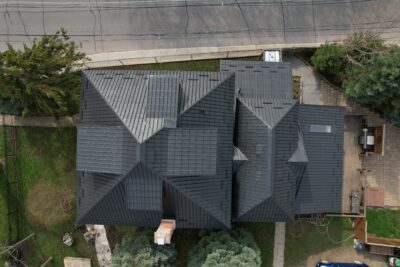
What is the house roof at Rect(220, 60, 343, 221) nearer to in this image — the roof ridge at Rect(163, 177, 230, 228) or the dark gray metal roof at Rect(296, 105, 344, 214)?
the dark gray metal roof at Rect(296, 105, 344, 214)

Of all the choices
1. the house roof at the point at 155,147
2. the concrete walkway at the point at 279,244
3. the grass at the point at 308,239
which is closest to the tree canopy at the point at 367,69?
the grass at the point at 308,239

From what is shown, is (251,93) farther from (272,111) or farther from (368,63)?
(368,63)

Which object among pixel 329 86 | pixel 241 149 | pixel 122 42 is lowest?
pixel 241 149

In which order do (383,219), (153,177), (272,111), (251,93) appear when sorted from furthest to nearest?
1. (383,219)
2. (251,93)
3. (272,111)
4. (153,177)

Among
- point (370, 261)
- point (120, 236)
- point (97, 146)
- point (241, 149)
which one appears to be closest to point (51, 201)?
point (120, 236)

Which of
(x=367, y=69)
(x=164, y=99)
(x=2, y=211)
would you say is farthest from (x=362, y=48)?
(x=2, y=211)

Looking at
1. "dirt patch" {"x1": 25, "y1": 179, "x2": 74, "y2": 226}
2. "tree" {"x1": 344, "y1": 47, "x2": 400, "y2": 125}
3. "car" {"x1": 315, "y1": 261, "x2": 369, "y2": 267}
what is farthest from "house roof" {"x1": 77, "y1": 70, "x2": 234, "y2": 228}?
"car" {"x1": 315, "y1": 261, "x2": 369, "y2": 267}

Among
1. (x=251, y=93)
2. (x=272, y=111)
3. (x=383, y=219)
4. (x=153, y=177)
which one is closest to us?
(x=153, y=177)
